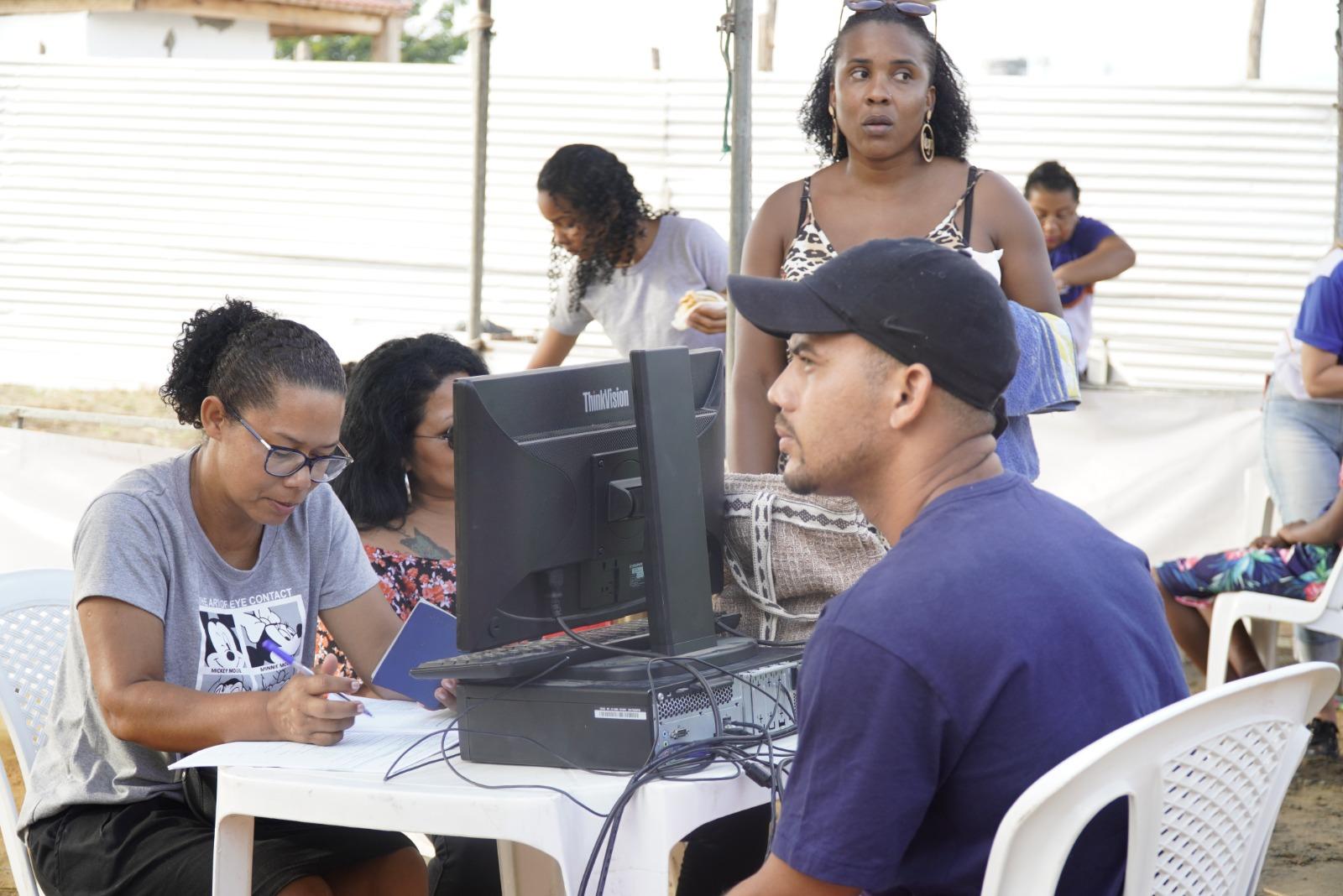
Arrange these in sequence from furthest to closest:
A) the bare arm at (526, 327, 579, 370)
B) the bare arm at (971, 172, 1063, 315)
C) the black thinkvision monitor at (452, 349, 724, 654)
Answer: the bare arm at (526, 327, 579, 370) < the bare arm at (971, 172, 1063, 315) < the black thinkvision monitor at (452, 349, 724, 654)

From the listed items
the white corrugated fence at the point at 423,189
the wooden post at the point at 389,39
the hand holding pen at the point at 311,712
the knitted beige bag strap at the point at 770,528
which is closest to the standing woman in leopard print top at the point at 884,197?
the knitted beige bag strap at the point at 770,528

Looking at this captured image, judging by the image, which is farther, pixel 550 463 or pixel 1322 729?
pixel 1322 729

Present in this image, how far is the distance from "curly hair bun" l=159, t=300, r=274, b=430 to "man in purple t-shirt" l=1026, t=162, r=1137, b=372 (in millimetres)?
4407

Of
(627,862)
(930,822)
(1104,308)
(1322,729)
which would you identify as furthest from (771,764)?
(1104,308)

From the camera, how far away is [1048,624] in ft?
4.72

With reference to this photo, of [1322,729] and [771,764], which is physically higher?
[771,764]

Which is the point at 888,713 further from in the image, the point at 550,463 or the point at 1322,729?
the point at 1322,729

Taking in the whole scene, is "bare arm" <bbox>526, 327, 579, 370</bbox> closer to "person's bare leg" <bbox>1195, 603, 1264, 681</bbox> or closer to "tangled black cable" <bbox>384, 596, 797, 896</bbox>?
"person's bare leg" <bbox>1195, 603, 1264, 681</bbox>

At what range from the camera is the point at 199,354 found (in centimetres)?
245

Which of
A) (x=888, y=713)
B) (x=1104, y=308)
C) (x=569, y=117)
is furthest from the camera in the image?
(x=569, y=117)

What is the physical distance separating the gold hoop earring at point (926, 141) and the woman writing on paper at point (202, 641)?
134cm

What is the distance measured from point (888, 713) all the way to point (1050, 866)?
0.79 feet

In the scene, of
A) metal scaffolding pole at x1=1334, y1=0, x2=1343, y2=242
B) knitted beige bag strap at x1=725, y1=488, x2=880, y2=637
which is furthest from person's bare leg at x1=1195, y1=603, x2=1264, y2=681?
knitted beige bag strap at x1=725, y1=488, x2=880, y2=637

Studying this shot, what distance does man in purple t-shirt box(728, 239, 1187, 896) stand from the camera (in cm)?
140
